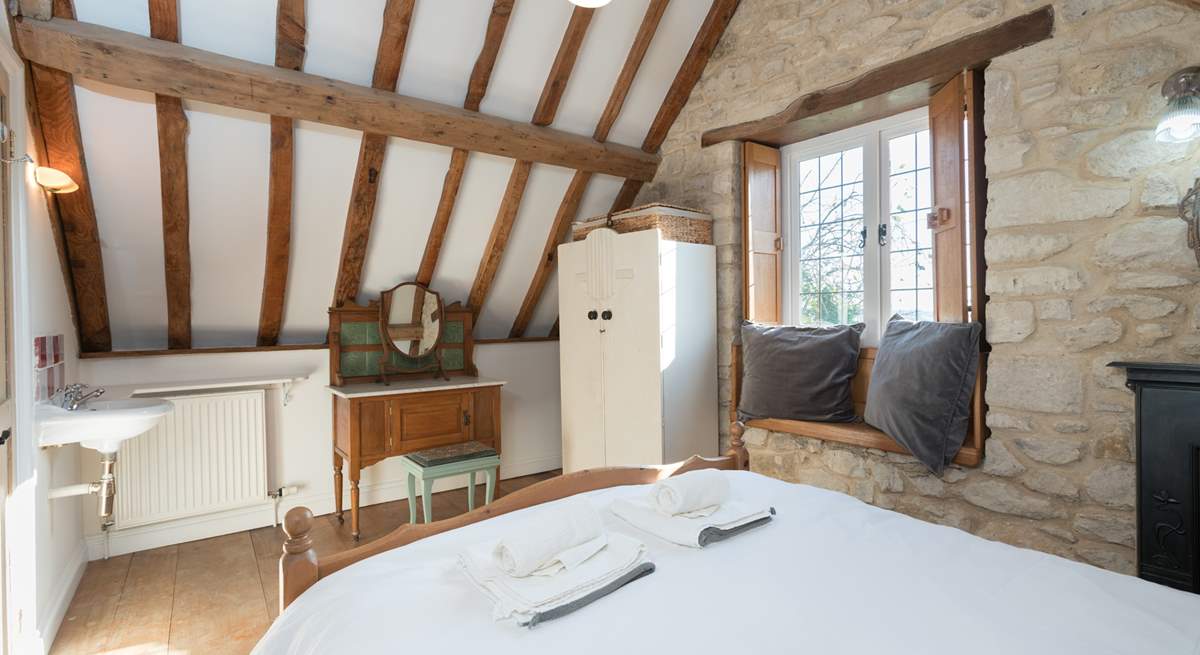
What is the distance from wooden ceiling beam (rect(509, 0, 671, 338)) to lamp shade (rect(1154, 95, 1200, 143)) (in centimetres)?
219

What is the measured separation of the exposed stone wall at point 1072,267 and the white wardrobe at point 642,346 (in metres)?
1.02

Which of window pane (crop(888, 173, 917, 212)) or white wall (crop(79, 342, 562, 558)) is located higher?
window pane (crop(888, 173, 917, 212))

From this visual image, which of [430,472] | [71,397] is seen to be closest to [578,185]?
[430,472]

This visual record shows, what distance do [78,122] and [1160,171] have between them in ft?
12.9

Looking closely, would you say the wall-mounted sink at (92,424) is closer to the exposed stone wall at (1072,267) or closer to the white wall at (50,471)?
the white wall at (50,471)

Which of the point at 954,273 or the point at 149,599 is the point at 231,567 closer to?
the point at 149,599

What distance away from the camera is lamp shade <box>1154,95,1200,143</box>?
66.1 inches

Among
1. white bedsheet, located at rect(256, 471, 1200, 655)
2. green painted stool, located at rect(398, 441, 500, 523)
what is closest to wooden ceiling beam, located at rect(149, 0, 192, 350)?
green painted stool, located at rect(398, 441, 500, 523)

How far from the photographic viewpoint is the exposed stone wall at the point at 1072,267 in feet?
6.21

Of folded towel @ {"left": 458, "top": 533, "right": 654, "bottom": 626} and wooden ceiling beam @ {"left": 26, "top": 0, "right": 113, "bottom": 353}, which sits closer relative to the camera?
folded towel @ {"left": 458, "top": 533, "right": 654, "bottom": 626}

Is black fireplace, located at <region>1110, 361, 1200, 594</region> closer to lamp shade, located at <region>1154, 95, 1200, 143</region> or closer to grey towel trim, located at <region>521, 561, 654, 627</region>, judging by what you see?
lamp shade, located at <region>1154, 95, 1200, 143</region>

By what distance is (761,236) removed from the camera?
3.29m

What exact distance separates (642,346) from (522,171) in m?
1.23

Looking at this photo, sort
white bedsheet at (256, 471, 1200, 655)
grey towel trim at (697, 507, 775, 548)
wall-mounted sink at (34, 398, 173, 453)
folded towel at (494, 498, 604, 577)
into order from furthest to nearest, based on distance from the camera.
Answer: wall-mounted sink at (34, 398, 173, 453)
grey towel trim at (697, 507, 775, 548)
folded towel at (494, 498, 604, 577)
white bedsheet at (256, 471, 1200, 655)
